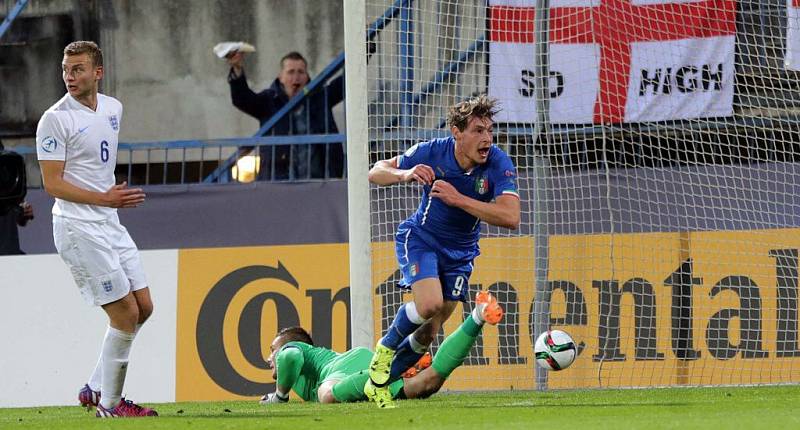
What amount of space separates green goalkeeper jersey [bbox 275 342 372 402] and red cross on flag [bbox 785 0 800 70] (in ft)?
12.8

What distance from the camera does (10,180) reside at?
8.48 m

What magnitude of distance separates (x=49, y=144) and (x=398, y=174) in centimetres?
175

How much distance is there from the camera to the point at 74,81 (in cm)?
722

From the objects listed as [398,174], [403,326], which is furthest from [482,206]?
[403,326]

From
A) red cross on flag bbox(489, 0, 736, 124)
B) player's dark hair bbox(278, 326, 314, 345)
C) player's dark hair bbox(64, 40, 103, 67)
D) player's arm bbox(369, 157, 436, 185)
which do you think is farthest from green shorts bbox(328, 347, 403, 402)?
red cross on flag bbox(489, 0, 736, 124)

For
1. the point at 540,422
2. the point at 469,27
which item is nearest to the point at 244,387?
the point at 469,27

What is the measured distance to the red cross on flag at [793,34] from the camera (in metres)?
10.4

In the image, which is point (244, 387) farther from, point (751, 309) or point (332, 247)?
point (751, 309)

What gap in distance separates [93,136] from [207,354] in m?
3.83

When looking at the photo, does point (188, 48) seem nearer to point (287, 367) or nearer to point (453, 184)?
point (287, 367)

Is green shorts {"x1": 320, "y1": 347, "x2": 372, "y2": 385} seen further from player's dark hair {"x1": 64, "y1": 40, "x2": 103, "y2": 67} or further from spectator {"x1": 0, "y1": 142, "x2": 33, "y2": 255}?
spectator {"x1": 0, "y1": 142, "x2": 33, "y2": 255}

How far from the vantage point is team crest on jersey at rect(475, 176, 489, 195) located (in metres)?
7.86

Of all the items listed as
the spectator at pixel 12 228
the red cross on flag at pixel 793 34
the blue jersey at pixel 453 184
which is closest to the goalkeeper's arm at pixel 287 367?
the blue jersey at pixel 453 184

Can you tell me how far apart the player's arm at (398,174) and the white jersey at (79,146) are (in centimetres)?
138
